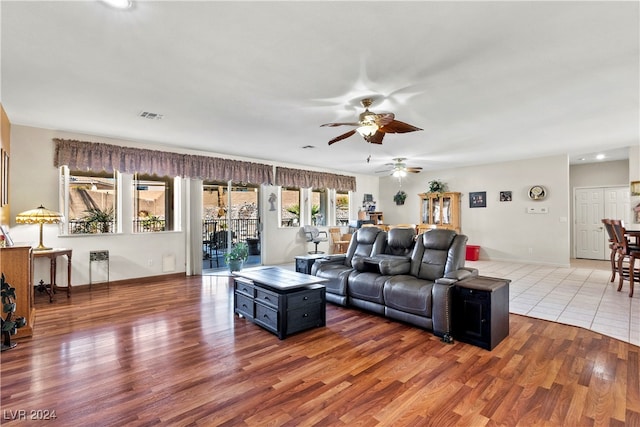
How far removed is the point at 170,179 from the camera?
6.02 meters

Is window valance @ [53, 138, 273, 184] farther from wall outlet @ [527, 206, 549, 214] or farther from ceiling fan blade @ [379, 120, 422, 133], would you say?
wall outlet @ [527, 206, 549, 214]

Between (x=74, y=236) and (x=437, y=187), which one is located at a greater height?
(x=437, y=187)

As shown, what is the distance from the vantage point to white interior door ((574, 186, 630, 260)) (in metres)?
7.61

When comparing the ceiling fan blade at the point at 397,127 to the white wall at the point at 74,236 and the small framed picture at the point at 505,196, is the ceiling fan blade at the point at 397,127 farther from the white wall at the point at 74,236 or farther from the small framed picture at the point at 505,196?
the small framed picture at the point at 505,196

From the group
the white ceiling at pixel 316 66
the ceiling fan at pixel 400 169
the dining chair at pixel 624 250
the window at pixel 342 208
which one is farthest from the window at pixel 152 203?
the dining chair at pixel 624 250

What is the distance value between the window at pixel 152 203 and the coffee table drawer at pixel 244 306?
306 centimetres

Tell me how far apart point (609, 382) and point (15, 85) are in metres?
5.78

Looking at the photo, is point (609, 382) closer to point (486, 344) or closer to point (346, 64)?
point (486, 344)

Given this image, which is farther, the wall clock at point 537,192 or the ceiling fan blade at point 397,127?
the wall clock at point 537,192

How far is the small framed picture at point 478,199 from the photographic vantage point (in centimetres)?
810

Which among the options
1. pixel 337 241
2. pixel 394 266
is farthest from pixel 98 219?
pixel 337 241

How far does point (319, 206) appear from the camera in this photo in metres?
8.76

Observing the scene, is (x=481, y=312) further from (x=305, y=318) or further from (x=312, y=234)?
(x=312, y=234)

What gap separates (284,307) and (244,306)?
2.59 ft
